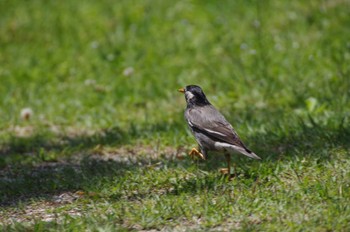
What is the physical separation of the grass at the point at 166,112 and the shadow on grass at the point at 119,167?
0.02 meters

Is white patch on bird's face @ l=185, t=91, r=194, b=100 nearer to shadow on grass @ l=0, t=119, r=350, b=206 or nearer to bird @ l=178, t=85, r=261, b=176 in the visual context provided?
bird @ l=178, t=85, r=261, b=176

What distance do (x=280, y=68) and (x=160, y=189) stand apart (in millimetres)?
4419

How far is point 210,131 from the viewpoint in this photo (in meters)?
6.77

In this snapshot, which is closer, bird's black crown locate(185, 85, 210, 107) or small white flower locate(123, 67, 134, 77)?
bird's black crown locate(185, 85, 210, 107)

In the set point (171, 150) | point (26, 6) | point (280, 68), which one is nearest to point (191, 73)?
point (280, 68)

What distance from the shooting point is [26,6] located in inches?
530

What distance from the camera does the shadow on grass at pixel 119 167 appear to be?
22.2 ft

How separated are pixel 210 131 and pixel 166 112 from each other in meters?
3.12

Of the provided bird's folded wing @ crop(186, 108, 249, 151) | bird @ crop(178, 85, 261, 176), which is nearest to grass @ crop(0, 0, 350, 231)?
bird @ crop(178, 85, 261, 176)

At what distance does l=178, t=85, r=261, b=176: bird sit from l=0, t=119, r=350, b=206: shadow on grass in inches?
10.9

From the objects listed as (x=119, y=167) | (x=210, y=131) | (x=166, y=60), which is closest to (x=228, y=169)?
(x=210, y=131)

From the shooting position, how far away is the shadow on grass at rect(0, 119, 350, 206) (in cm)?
677

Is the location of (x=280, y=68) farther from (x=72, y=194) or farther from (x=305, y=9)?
(x=72, y=194)

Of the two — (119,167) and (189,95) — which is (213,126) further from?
(119,167)
